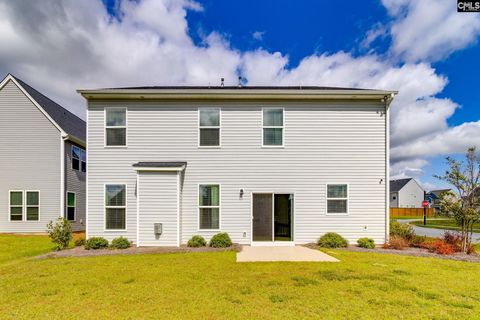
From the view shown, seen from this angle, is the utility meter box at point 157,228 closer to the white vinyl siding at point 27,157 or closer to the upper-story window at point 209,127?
the upper-story window at point 209,127

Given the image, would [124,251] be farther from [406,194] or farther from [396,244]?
[406,194]

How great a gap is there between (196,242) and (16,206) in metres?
11.1

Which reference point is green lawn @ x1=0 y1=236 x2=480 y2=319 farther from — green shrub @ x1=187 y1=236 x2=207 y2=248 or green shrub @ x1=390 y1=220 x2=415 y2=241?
green shrub @ x1=390 y1=220 x2=415 y2=241

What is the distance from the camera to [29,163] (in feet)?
46.0

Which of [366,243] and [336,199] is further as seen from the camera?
[336,199]

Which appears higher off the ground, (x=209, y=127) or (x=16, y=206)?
(x=209, y=127)

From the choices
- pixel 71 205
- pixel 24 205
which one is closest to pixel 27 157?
pixel 24 205

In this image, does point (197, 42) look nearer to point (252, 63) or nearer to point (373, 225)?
point (252, 63)

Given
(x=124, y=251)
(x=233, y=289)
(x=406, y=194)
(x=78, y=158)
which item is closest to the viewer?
(x=233, y=289)

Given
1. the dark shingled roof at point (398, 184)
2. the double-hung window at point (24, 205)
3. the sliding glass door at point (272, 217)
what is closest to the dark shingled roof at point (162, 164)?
the sliding glass door at point (272, 217)

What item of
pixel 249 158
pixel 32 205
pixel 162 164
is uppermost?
pixel 249 158

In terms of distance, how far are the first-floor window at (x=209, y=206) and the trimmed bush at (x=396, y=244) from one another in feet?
22.1
